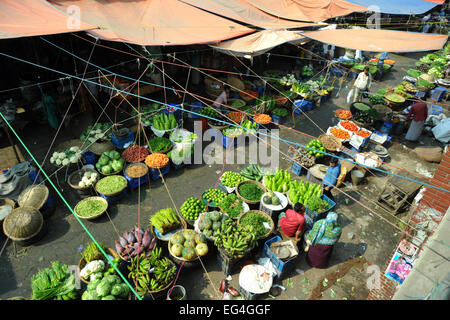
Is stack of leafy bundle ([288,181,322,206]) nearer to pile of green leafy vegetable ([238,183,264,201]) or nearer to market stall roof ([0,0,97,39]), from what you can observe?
pile of green leafy vegetable ([238,183,264,201])

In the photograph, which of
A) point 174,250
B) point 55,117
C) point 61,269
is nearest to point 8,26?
point 55,117

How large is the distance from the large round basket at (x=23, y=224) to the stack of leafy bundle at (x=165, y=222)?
286 centimetres

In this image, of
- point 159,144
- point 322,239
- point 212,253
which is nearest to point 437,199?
point 322,239

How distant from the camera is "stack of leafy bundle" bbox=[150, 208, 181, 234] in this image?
20.1 ft

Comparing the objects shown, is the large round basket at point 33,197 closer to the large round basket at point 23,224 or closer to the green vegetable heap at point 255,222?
the large round basket at point 23,224

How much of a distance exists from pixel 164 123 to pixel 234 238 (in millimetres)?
5558

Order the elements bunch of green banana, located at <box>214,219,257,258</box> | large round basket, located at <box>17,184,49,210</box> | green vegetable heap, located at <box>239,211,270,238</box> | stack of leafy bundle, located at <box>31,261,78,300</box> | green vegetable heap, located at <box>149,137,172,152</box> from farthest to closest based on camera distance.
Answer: green vegetable heap, located at <box>149,137,172,152</box>, large round basket, located at <box>17,184,49,210</box>, green vegetable heap, located at <box>239,211,270,238</box>, bunch of green banana, located at <box>214,219,257,258</box>, stack of leafy bundle, located at <box>31,261,78,300</box>

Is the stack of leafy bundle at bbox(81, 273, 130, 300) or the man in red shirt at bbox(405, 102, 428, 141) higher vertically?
the man in red shirt at bbox(405, 102, 428, 141)

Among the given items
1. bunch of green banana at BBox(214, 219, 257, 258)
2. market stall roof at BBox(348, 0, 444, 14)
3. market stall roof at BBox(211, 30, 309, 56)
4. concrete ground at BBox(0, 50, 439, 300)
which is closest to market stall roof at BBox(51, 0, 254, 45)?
market stall roof at BBox(211, 30, 309, 56)

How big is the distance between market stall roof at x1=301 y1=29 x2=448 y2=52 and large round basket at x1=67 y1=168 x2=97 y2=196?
30.3 feet

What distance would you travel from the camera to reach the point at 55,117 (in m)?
9.95

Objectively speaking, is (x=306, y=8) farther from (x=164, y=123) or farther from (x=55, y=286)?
(x=55, y=286)

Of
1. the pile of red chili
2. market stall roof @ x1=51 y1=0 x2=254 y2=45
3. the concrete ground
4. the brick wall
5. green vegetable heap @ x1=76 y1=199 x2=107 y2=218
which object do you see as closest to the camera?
the brick wall
